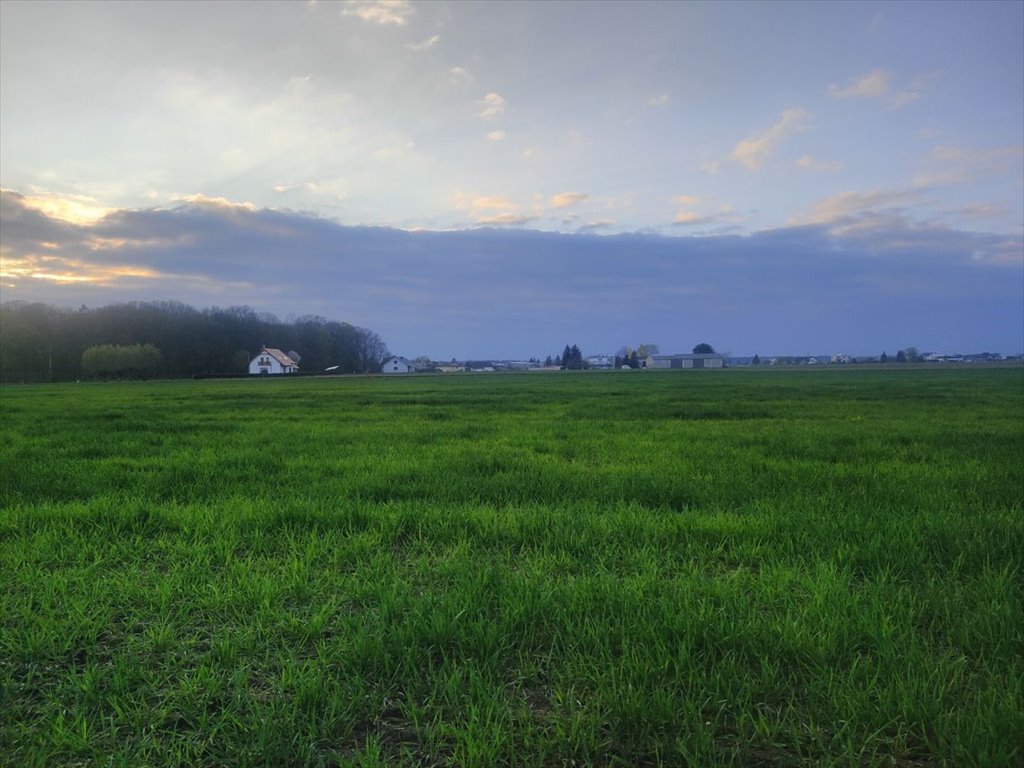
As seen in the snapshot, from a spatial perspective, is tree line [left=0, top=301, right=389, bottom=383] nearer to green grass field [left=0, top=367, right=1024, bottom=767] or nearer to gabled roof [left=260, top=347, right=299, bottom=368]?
gabled roof [left=260, top=347, right=299, bottom=368]

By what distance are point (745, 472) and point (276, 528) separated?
19.5 ft

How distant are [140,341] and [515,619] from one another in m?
113

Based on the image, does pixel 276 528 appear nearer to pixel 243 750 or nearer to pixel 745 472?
pixel 243 750

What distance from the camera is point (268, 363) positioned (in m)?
105

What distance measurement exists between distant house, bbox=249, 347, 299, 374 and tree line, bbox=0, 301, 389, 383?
1.99 meters

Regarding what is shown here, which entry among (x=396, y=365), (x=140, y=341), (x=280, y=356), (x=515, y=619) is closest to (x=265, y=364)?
(x=280, y=356)

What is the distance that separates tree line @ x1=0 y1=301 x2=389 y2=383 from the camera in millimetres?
84312

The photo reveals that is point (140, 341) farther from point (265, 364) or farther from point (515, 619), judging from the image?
point (515, 619)

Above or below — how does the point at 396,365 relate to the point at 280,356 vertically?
below

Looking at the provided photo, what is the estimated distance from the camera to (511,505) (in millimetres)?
5945

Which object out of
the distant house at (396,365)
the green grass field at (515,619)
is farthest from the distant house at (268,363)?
the green grass field at (515,619)

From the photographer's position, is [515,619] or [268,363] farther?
[268,363]

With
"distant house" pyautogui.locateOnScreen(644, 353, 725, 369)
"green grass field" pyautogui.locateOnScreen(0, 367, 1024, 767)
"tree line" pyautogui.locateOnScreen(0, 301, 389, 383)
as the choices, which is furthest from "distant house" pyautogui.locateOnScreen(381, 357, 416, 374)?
"green grass field" pyautogui.locateOnScreen(0, 367, 1024, 767)

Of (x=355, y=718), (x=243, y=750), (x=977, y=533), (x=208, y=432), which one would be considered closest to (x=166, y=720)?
(x=243, y=750)
